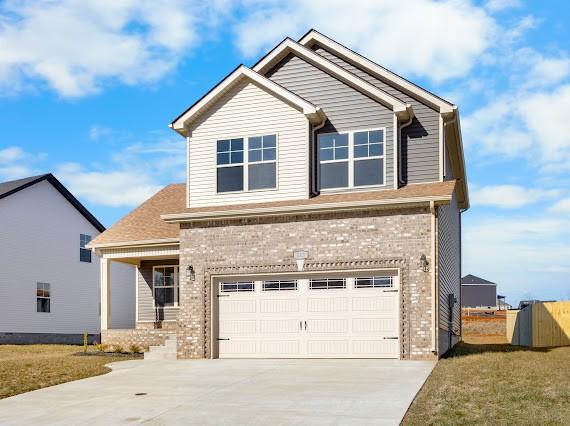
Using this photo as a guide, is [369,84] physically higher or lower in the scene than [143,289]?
higher

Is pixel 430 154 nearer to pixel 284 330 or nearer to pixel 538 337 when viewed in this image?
pixel 284 330

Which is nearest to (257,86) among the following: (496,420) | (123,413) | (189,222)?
(189,222)

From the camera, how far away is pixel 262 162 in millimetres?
20484

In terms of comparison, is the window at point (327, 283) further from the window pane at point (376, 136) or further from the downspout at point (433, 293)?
the window pane at point (376, 136)

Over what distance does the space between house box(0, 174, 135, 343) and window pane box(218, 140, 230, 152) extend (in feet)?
56.4

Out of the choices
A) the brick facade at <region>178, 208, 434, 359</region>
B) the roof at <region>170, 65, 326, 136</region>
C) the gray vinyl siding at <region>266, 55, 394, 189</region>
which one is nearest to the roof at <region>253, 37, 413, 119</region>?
the gray vinyl siding at <region>266, 55, 394, 189</region>

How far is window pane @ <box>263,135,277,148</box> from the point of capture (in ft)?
67.1

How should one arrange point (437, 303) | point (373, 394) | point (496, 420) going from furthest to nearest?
point (437, 303), point (373, 394), point (496, 420)

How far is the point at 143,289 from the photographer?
1052 inches

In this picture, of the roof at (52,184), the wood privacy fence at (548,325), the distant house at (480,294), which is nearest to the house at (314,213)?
the wood privacy fence at (548,325)

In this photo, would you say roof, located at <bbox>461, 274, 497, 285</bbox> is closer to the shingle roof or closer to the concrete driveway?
the shingle roof

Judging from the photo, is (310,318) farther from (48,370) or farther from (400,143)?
(48,370)

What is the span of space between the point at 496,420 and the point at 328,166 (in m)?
11.2

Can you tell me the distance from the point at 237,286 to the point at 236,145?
13.6ft
